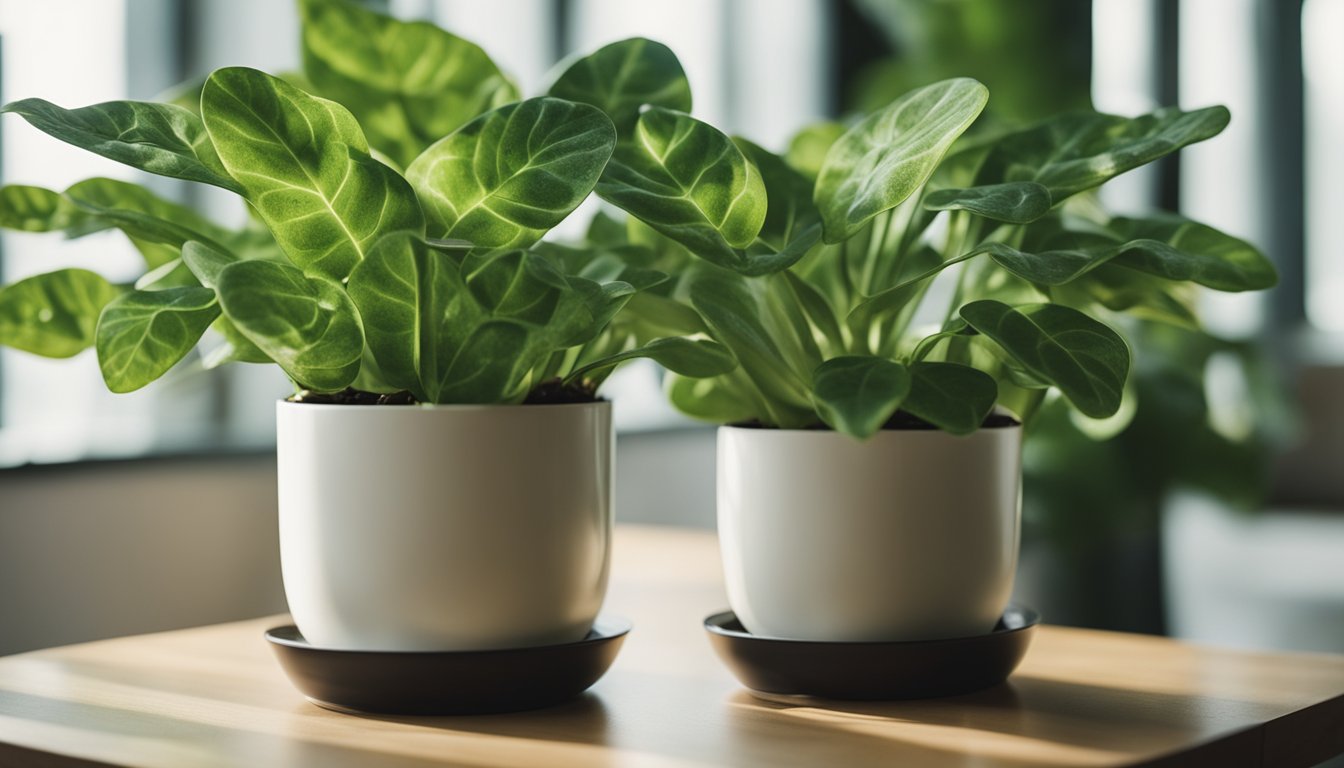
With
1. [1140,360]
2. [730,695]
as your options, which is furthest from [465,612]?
[1140,360]

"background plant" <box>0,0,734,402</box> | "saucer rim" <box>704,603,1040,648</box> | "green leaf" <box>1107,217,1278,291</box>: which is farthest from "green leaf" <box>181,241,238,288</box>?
"green leaf" <box>1107,217,1278,291</box>

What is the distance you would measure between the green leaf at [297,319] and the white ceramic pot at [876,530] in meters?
0.22

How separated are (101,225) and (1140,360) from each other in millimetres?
2176

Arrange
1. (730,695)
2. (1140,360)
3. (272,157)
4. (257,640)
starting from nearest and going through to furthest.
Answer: (272,157) → (730,695) → (257,640) → (1140,360)

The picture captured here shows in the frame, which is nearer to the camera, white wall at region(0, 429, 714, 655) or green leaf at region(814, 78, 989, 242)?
green leaf at region(814, 78, 989, 242)

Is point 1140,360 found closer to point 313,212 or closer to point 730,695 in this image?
point 730,695

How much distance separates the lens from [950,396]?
61 centimetres

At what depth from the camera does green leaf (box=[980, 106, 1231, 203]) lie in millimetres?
671

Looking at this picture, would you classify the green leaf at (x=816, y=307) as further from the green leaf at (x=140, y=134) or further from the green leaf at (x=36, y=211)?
the green leaf at (x=36, y=211)

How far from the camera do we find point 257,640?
0.94 metres

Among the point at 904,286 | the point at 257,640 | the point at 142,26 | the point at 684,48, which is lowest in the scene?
the point at 257,640

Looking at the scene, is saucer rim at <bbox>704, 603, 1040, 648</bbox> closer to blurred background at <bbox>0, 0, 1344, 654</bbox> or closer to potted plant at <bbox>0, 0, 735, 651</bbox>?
potted plant at <bbox>0, 0, 735, 651</bbox>

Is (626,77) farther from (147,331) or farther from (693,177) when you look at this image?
(147,331)

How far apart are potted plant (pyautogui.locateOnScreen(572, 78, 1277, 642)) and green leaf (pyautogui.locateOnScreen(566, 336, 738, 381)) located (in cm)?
1
